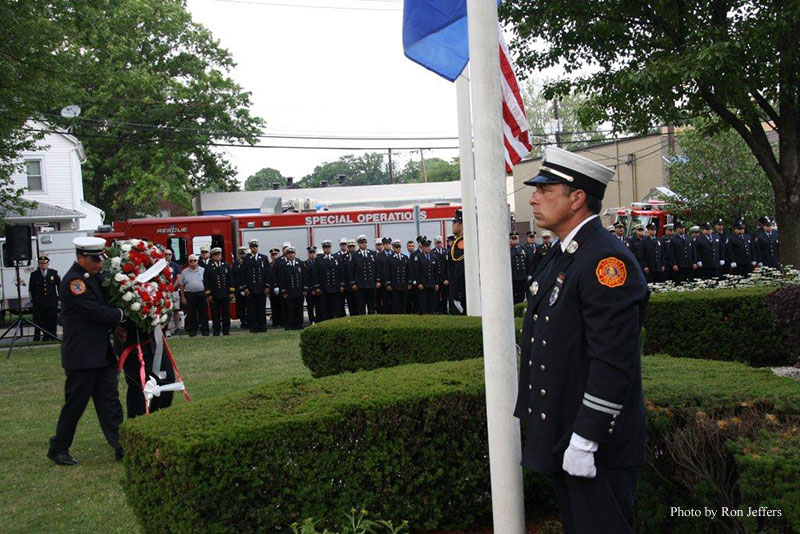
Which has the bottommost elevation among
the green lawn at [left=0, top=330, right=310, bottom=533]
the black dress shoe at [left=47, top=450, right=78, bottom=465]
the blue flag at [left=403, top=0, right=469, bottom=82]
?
the green lawn at [left=0, top=330, right=310, bottom=533]

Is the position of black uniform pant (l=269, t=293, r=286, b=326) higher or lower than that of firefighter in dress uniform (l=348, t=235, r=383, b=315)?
lower

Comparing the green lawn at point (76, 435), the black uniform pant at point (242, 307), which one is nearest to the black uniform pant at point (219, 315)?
the black uniform pant at point (242, 307)

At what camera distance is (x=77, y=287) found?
25.5 feet

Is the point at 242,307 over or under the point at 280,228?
under

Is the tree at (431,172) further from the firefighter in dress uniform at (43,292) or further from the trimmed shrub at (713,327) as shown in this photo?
the trimmed shrub at (713,327)

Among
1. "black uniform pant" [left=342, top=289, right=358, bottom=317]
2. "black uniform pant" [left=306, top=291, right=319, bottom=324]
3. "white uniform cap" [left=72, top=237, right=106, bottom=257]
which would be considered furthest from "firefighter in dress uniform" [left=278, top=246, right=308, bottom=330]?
"white uniform cap" [left=72, top=237, right=106, bottom=257]

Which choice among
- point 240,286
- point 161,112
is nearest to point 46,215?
point 161,112

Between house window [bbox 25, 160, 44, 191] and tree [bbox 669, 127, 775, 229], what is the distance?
29.9 m

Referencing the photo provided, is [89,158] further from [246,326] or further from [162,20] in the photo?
[246,326]

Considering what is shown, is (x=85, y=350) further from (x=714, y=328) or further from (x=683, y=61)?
(x=683, y=61)

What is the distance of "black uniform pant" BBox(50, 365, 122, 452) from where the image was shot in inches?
307

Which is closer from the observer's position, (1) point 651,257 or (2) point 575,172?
(2) point 575,172

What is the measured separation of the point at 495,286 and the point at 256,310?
16.7m

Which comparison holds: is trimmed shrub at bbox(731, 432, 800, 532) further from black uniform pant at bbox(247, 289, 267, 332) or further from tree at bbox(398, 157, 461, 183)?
tree at bbox(398, 157, 461, 183)
